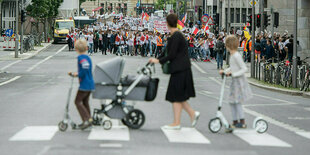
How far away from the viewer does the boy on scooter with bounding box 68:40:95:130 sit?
11.6 meters

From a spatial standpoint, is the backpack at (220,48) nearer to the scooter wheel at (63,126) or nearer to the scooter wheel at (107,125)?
the scooter wheel at (107,125)

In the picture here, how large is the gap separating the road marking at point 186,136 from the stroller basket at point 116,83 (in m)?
0.66

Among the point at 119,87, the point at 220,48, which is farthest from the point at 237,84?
the point at 220,48

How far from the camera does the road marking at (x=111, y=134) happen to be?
11094mm

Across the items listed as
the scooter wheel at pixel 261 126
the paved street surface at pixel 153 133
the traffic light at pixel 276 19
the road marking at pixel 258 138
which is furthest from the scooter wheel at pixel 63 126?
the traffic light at pixel 276 19

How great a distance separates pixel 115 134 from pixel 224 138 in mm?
1684

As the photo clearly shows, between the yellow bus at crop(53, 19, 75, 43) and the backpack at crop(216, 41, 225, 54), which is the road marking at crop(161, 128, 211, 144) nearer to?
the backpack at crop(216, 41, 225, 54)

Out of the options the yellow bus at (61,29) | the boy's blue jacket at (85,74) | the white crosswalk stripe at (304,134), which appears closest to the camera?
the boy's blue jacket at (85,74)

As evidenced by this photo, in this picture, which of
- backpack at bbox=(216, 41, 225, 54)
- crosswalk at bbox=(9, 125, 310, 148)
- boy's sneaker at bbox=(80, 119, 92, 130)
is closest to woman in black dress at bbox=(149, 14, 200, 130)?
crosswalk at bbox=(9, 125, 310, 148)

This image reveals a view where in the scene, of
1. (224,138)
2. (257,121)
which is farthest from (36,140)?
(257,121)

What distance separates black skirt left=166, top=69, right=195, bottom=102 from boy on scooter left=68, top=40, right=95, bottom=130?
1272mm

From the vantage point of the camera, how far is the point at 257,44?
119 ft

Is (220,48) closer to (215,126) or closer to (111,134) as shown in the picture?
(215,126)

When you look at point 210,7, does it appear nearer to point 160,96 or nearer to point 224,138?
point 160,96
